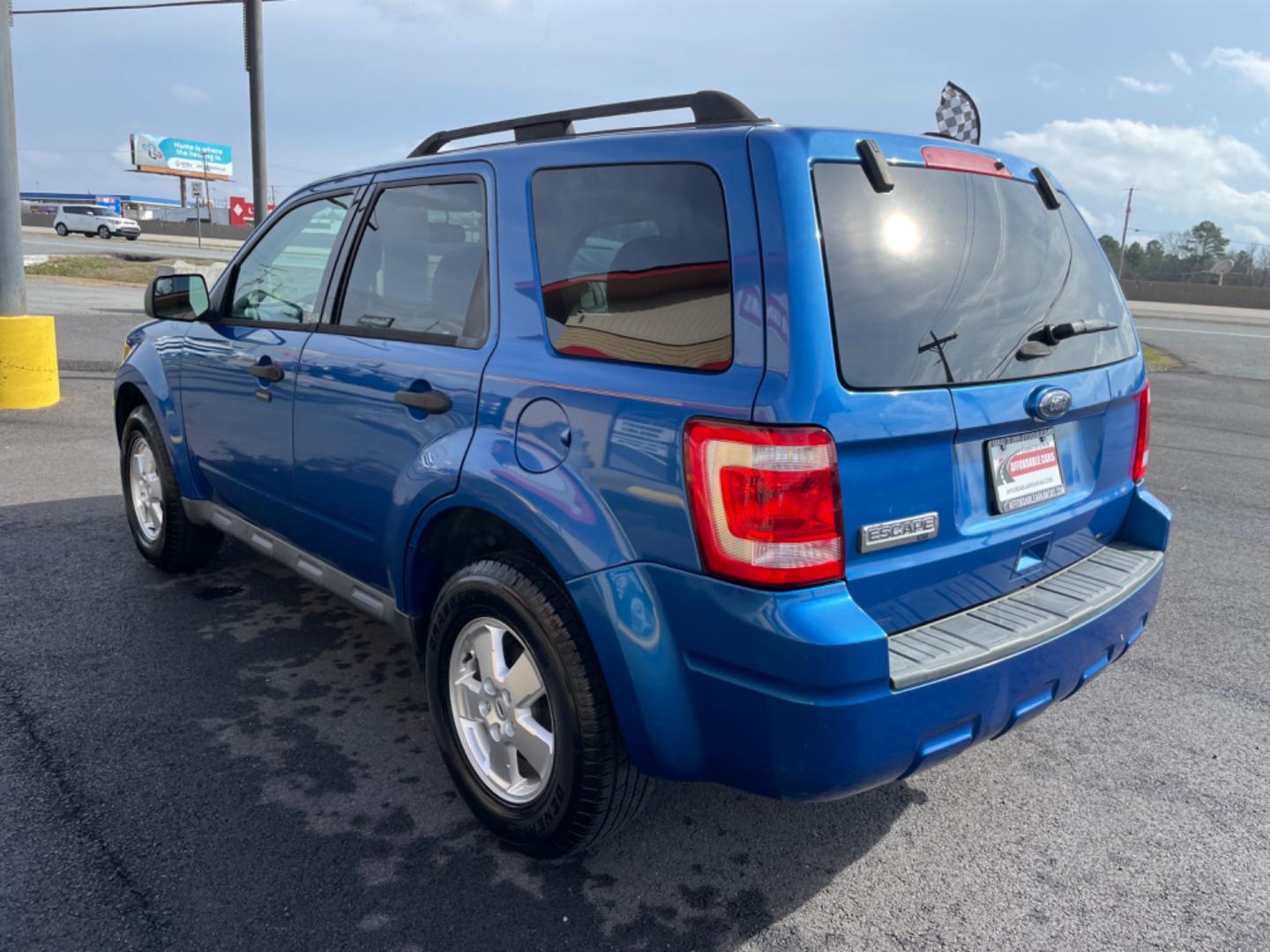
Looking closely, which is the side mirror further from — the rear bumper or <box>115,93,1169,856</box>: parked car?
the rear bumper

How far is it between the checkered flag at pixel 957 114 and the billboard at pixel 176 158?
78685 millimetres

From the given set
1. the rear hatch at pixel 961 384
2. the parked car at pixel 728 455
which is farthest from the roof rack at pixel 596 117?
the rear hatch at pixel 961 384

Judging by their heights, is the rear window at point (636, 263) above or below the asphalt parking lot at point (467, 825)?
above

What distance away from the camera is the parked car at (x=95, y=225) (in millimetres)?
50188

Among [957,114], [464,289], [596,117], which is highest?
[957,114]

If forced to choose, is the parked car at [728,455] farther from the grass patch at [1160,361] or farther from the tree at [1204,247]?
the tree at [1204,247]

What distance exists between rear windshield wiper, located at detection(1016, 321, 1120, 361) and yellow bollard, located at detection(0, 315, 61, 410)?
28.5ft

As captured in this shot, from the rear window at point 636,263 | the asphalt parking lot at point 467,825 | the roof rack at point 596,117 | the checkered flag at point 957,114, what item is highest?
the checkered flag at point 957,114

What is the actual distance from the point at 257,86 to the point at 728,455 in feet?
49.7

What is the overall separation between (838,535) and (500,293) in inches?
46.6

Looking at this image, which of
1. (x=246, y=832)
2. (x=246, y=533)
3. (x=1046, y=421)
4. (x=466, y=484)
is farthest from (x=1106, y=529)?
(x=246, y=533)

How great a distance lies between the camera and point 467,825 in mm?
2791

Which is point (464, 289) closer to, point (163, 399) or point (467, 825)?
point (467, 825)

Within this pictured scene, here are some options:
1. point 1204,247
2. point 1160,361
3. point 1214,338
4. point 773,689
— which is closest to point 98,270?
point 1160,361
